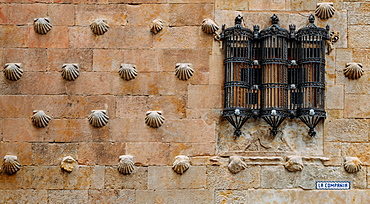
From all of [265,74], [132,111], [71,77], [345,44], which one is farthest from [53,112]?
[345,44]

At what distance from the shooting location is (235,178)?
6449 mm

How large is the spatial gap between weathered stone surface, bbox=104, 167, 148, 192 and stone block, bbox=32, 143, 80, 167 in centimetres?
47

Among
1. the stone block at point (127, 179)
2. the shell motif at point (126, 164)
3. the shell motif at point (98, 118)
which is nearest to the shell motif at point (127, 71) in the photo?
the shell motif at point (98, 118)

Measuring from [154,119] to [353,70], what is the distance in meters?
2.62

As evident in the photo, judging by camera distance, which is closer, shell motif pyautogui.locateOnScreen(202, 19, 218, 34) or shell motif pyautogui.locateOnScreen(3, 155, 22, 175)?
shell motif pyautogui.locateOnScreen(3, 155, 22, 175)

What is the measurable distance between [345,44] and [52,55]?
3831 mm

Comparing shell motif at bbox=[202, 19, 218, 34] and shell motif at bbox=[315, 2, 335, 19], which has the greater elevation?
shell motif at bbox=[315, 2, 335, 19]

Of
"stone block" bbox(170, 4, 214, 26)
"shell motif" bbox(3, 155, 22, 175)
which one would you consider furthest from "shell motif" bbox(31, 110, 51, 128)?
"stone block" bbox(170, 4, 214, 26)

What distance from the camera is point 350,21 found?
6691 millimetres

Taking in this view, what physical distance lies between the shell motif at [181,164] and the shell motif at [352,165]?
200 cm

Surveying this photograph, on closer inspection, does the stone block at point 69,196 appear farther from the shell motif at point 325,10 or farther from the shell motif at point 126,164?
the shell motif at point 325,10

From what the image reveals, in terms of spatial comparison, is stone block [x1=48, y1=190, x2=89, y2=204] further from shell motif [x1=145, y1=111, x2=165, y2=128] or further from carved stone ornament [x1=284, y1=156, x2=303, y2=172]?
carved stone ornament [x1=284, y1=156, x2=303, y2=172]

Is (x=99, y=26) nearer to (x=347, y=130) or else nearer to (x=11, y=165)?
(x=11, y=165)

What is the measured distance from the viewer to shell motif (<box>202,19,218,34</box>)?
6578 millimetres
